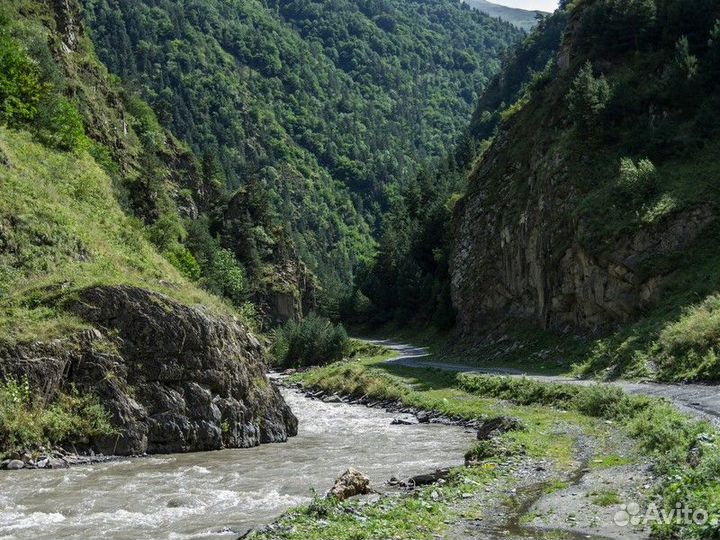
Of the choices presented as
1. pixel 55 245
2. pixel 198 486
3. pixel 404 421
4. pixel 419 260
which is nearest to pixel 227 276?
pixel 419 260

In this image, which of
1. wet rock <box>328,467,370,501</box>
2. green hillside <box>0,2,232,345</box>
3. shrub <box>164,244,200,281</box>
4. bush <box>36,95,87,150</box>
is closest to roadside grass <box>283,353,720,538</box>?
wet rock <box>328,467,370,501</box>

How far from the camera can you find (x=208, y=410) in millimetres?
27375

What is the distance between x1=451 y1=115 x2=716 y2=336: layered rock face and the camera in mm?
43875

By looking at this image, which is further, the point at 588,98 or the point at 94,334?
the point at 588,98

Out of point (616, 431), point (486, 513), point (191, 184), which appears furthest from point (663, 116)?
point (191, 184)

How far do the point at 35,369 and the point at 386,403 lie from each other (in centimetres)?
2622

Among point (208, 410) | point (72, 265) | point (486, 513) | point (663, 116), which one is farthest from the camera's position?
point (663, 116)

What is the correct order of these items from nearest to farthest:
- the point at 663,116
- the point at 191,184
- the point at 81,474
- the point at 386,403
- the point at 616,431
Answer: the point at 81,474 < the point at 616,431 < the point at 386,403 < the point at 663,116 < the point at 191,184

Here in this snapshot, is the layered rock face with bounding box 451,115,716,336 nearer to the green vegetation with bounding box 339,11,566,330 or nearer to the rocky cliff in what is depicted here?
the rocky cliff

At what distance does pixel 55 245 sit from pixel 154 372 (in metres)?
9.86

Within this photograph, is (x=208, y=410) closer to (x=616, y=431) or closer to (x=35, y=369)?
(x=35, y=369)

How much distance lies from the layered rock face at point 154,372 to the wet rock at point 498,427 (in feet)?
28.9

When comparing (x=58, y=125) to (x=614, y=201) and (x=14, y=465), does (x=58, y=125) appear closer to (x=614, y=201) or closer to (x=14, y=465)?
(x=14, y=465)

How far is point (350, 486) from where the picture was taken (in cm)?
1680
